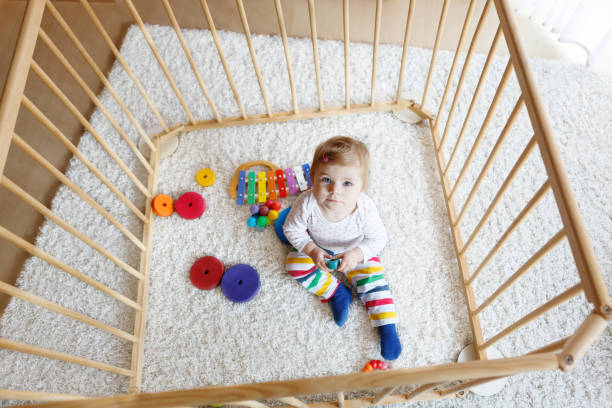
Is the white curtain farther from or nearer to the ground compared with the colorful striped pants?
farther from the ground

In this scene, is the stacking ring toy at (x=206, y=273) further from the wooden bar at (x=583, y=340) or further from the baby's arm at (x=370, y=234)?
the wooden bar at (x=583, y=340)

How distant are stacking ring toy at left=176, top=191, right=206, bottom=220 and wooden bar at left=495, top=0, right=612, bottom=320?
89 cm

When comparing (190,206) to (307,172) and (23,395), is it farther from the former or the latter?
(23,395)

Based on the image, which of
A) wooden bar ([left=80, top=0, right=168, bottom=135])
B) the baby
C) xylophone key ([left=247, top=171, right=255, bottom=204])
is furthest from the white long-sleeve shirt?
wooden bar ([left=80, top=0, right=168, bottom=135])

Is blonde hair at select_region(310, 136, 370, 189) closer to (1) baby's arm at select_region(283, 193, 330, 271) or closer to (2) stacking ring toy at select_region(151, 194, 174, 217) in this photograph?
(1) baby's arm at select_region(283, 193, 330, 271)

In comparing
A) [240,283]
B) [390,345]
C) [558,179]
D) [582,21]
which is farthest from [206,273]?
[582,21]

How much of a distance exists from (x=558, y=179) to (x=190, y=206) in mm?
954

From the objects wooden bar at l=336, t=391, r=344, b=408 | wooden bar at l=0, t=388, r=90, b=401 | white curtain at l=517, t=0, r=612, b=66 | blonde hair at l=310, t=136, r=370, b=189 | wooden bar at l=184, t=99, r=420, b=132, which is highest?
white curtain at l=517, t=0, r=612, b=66

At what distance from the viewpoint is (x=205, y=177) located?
126cm

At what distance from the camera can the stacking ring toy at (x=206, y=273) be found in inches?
43.4

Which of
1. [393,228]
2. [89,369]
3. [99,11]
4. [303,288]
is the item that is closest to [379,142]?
[393,228]

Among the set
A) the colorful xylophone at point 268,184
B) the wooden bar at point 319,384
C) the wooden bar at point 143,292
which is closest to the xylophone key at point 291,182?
the colorful xylophone at point 268,184

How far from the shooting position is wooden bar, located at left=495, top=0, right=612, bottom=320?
53 cm

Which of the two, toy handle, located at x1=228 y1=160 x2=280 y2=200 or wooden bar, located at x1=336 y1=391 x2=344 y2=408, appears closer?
wooden bar, located at x1=336 y1=391 x2=344 y2=408
